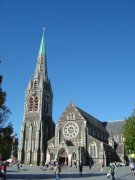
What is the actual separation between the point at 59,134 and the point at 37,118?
932 centimetres

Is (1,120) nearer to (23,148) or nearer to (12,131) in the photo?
(12,131)

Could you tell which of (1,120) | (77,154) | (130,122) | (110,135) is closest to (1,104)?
(1,120)

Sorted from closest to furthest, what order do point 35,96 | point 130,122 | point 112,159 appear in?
1. point 130,122
2. point 112,159
3. point 35,96

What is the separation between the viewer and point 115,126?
90.4 metres

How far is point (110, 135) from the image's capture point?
83.2 metres

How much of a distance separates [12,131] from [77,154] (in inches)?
1451

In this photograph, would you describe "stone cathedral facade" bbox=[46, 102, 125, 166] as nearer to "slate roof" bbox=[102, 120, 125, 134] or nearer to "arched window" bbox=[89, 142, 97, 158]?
"arched window" bbox=[89, 142, 97, 158]

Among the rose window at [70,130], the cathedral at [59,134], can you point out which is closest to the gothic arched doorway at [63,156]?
the cathedral at [59,134]

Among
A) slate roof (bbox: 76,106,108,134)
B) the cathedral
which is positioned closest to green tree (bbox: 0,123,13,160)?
the cathedral

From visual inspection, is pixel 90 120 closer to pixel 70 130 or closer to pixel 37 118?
pixel 70 130

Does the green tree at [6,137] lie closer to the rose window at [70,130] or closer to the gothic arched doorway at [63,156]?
the gothic arched doorway at [63,156]

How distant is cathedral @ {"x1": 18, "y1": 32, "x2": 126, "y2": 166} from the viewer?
67500 millimetres

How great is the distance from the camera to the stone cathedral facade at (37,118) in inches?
2896

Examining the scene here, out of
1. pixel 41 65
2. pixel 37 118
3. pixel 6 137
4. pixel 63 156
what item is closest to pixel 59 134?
pixel 63 156
